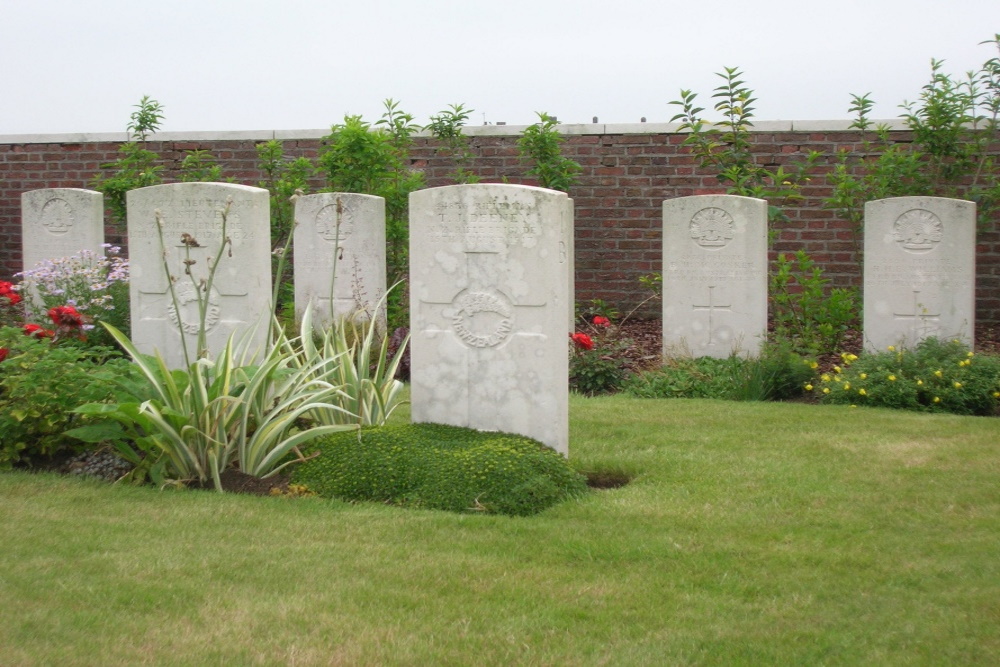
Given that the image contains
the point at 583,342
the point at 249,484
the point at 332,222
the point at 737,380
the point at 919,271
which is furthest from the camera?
the point at 332,222

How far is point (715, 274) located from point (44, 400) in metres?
5.58

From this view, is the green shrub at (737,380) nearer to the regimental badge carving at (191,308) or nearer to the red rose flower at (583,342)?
the red rose flower at (583,342)

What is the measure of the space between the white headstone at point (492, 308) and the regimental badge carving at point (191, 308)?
6.36 ft

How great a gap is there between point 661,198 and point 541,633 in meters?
9.63

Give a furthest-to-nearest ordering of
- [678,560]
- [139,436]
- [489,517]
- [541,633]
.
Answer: [139,436], [489,517], [678,560], [541,633]

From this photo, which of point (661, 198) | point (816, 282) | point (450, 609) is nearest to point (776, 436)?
point (450, 609)

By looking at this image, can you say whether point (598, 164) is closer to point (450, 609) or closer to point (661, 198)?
point (661, 198)

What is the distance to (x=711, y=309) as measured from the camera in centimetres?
940

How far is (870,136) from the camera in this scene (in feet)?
39.5

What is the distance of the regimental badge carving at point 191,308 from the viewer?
723cm

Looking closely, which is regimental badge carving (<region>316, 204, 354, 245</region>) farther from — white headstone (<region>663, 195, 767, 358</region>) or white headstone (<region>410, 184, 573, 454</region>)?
white headstone (<region>410, 184, 573, 454</region>)

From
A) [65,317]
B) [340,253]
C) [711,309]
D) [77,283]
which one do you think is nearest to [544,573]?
[65,317]

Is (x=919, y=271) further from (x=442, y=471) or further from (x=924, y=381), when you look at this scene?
(x=442, y=471)

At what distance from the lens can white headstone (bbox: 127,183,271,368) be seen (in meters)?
7.14
